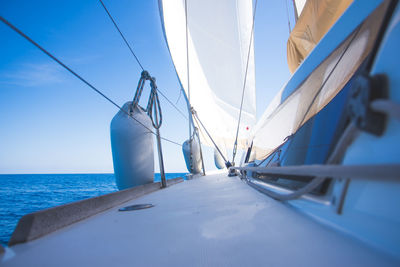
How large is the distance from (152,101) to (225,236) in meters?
2.63

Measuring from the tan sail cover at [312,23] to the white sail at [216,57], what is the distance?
2470 mm

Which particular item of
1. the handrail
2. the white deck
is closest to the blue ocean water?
the white deck

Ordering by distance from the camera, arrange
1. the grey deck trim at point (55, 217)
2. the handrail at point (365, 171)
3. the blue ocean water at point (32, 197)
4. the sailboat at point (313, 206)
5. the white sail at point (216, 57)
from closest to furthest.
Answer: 1. the handrail at point (365, 171)
2. the sailboat at point (313, 206)
3. the grey deck trim at point (55, 217)
4. the white sail at point (216, 57)
5. the blue ocean water at point (32, 197)

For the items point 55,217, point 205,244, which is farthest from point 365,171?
point 55,217

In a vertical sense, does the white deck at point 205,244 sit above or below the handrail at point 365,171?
below

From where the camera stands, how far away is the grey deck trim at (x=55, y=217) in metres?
0.78

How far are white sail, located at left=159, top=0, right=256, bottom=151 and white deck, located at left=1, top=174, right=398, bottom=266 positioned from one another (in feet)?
13.4

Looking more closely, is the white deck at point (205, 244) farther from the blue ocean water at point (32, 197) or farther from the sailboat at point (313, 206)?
the blue ocean water at point (32, 197)

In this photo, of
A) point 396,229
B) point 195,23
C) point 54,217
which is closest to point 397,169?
point 396,229

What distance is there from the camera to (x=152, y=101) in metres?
3.03

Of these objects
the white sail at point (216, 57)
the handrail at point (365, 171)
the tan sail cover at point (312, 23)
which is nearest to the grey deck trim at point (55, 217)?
the handrail at point (365, 171)

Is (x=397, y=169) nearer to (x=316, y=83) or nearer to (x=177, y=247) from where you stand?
(x=177, y=247)

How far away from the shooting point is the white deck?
48cm

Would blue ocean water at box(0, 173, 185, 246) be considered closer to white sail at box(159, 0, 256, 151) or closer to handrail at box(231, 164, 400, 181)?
handrail at box(231, 164, 400, 181)
